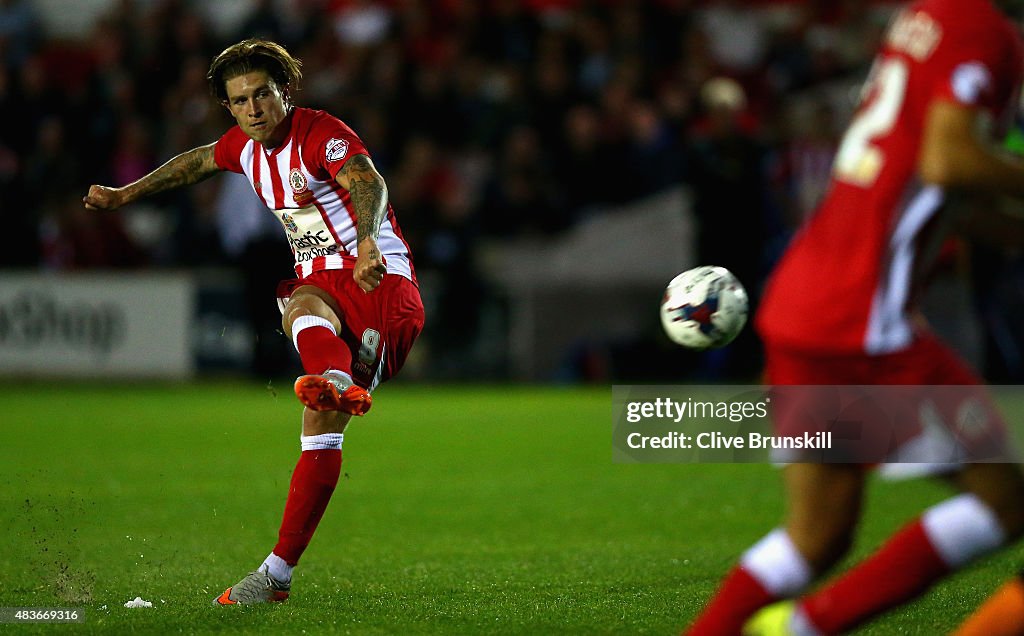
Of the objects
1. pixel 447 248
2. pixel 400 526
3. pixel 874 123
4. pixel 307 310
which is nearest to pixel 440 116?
pixel 447 248

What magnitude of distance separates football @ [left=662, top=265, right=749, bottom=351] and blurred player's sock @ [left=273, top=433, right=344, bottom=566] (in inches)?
62.7

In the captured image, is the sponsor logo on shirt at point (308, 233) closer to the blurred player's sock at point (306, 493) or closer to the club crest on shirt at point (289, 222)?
the club crest on shirt at point (289, 222)

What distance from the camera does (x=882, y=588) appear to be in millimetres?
3180

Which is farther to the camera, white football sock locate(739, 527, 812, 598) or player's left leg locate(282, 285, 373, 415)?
player's left leg locate(282, 285, 373, 415)

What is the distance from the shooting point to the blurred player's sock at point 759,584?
323 centimetres

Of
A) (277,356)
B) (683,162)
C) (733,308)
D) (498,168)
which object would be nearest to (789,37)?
(683,162)

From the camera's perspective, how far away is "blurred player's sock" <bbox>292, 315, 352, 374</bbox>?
16.1 feet

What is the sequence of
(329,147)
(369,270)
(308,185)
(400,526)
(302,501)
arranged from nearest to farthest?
(369,270)
(302,501)
(329,147)
(308,185)
(400,526)

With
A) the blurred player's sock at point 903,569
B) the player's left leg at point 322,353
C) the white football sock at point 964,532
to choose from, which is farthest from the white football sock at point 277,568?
the white football sock at point 964,532

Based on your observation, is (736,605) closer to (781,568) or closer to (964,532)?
(781,568)

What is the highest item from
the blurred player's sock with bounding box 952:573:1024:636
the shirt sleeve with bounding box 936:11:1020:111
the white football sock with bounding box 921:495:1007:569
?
the shirt sleeve with bounding box 936:11:1020:111

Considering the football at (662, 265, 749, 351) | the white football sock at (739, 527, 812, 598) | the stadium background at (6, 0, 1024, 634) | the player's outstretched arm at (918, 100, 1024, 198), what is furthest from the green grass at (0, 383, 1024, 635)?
the player's outstretched arm at (918, 100, 1024, 198)

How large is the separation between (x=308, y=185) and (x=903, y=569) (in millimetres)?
2781

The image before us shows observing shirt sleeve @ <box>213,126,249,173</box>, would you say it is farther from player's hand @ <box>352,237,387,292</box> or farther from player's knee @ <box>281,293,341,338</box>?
player's hand @ <box>352,237,387,292</box>
